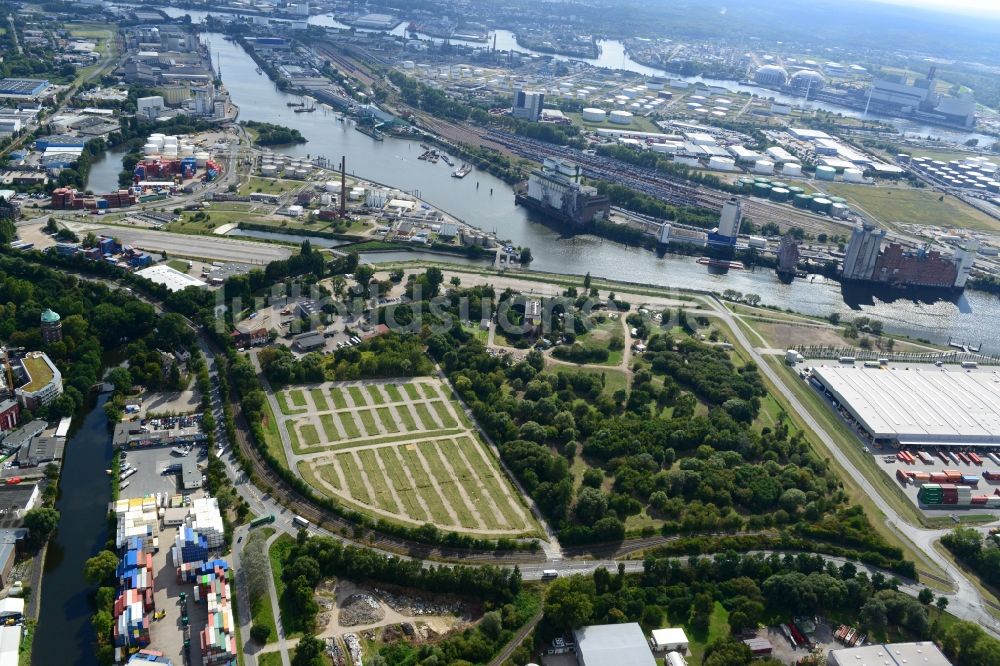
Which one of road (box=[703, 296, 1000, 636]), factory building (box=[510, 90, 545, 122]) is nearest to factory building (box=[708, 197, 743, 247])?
road (box=[703, 296, 1000, 636])

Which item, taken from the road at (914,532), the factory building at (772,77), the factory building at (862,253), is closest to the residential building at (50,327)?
the road at (914,532)

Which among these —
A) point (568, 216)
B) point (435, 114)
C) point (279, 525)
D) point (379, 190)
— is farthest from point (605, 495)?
point (435, 114)

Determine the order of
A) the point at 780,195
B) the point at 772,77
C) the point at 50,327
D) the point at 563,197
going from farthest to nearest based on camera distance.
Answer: the point at 772,77, the point at 780,195, the point at 563,197, the point at 50,327

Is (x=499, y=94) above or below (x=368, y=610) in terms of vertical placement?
above

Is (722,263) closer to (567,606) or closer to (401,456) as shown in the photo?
(401,456)

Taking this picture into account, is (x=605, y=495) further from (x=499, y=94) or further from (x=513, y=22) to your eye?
(x=513, y=22)

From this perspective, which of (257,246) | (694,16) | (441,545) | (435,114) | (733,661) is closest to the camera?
(733,661)

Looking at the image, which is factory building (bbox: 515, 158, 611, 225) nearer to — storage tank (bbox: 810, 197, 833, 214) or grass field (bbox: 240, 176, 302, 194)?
grass field (bbox: 240, 176, 302, 194)

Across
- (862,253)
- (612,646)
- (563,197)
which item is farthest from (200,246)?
(862,253)
